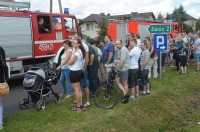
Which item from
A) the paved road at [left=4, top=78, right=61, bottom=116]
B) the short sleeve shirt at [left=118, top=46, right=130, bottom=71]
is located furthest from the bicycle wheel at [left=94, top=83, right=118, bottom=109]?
the paved road at [left=4, top=78, right=61, bottom=116]

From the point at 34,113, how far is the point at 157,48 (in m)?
5.71

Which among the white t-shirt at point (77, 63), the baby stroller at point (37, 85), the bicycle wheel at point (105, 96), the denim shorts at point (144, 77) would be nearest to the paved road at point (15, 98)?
the baby stroller at point (37, 85)

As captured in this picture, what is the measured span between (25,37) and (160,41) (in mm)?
5146

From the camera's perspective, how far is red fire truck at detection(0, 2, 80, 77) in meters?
10.1

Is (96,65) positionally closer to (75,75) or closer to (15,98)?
(75,75)

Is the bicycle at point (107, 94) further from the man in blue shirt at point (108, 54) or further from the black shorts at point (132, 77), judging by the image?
the man in blue shirt at point (108, 54)

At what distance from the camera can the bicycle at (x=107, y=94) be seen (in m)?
7.47

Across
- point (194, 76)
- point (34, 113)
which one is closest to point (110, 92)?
point (34, 113)

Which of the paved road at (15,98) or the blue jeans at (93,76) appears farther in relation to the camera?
the blue jeans at (93,76)

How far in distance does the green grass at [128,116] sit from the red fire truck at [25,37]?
3091 millimetres

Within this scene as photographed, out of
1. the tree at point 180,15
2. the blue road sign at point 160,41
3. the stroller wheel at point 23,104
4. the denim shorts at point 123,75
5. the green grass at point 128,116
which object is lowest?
the green grass at point 128,116

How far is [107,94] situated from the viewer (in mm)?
7668

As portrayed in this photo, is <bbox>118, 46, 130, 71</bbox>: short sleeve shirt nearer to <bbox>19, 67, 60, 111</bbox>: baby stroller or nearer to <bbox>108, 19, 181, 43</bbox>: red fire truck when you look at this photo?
<bbox>19, 67, 60, 111</bbox>: baby stroller

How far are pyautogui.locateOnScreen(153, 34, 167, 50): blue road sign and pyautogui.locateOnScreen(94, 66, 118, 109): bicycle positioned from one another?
3563 mm
